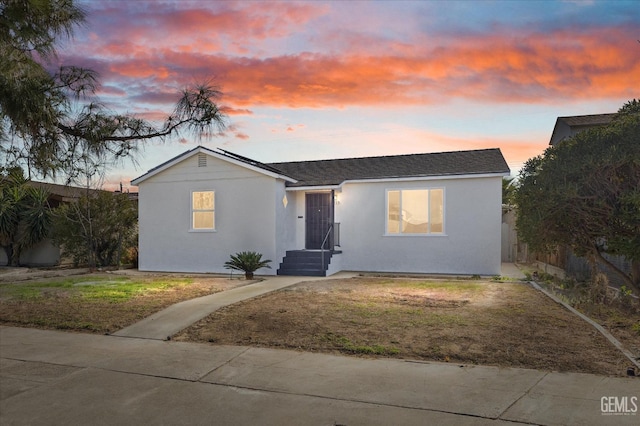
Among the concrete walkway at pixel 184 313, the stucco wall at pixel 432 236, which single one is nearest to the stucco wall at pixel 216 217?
the stucco wall at pixel 432 236

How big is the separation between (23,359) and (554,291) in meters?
10.8

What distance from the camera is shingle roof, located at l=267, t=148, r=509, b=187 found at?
14758 millimetres

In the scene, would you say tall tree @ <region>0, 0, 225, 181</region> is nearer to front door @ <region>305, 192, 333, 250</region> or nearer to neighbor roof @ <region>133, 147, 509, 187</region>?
neighbor roof @ <region>133, 147, 509, 187</region>

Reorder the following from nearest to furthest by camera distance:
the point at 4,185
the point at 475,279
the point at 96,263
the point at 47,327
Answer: the point at 4,185 → the point at 47,327 → the point at 475,279 → the point at 96,263

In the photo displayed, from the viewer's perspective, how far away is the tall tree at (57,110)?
4395 millimetres

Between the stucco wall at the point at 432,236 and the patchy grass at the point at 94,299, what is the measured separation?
465 cm

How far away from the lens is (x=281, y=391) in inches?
181

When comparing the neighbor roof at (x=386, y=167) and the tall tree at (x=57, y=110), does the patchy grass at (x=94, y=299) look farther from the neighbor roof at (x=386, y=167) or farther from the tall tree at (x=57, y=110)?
the neighbor roof at (x=386, y=167)

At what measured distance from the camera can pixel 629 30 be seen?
30.7 feet

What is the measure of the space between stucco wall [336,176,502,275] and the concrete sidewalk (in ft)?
31.9

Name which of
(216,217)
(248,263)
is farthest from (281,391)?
(216,217)

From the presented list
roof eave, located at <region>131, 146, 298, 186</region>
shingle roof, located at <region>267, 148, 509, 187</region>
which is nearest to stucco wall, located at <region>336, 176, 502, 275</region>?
shingle roof, located at <region>267, 148, 509, 187</region>

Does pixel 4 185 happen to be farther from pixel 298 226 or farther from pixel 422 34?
pixel 298 226

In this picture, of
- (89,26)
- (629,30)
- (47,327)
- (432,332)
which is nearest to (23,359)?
(47,327)
